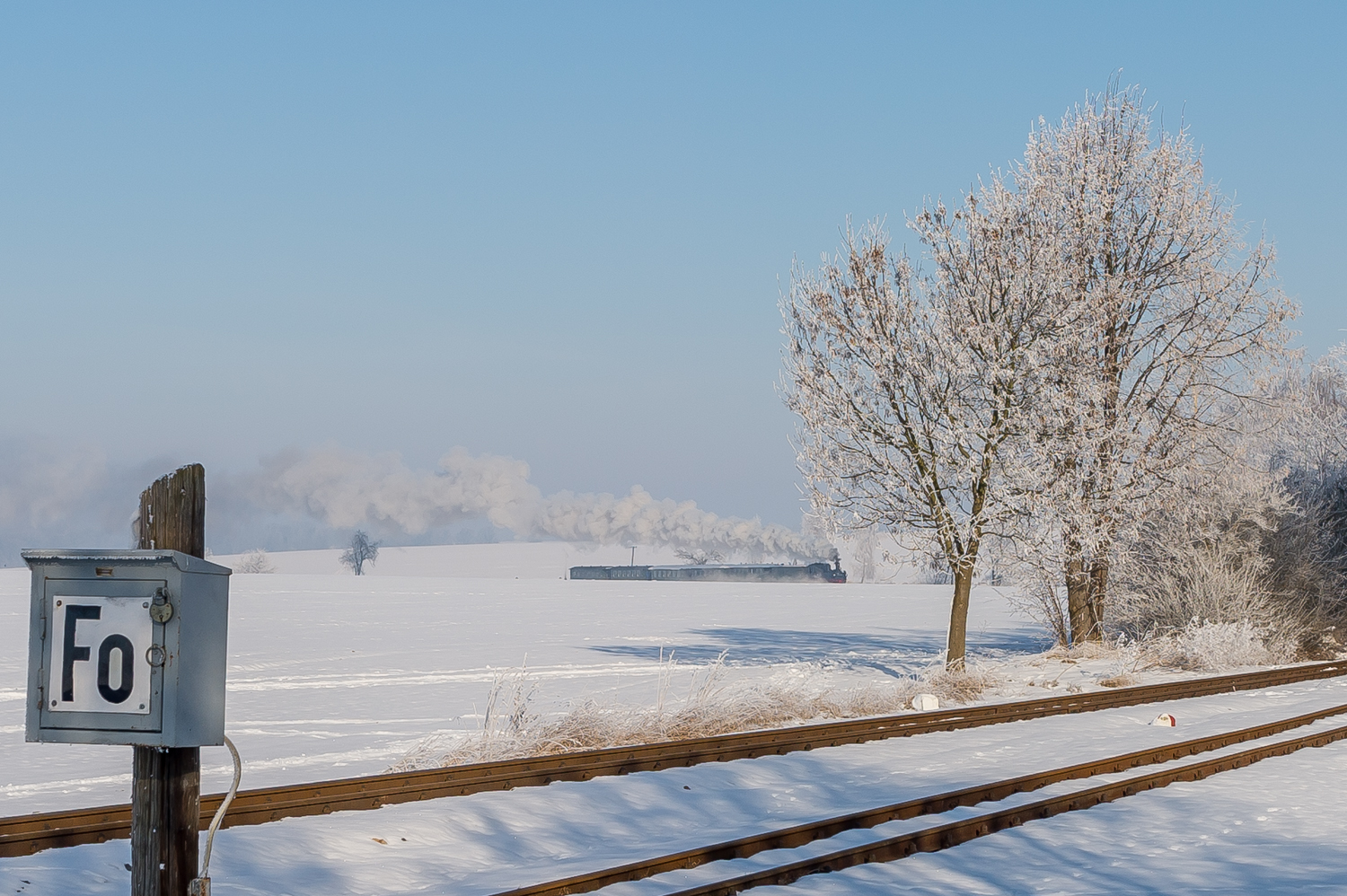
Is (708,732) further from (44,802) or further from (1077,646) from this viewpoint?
(1077,646)

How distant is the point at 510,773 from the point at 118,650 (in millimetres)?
7793

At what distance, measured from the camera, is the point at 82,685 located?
418 cm

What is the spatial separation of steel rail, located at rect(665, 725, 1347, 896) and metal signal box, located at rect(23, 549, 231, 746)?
3697 mm

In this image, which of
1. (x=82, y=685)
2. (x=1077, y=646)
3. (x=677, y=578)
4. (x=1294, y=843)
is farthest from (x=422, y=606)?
(x=677, y=578)

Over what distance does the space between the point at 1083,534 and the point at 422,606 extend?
139ft

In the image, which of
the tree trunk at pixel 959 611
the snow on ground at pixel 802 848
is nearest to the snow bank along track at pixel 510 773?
the snow on ground at pixel 802 848

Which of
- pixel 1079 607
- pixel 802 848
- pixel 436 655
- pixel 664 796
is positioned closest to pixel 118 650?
pixel 802 848

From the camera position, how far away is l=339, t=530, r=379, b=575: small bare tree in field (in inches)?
6516

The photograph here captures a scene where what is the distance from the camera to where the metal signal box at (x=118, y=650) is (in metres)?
4.12

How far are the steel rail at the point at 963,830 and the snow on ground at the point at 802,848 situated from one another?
0.37ft

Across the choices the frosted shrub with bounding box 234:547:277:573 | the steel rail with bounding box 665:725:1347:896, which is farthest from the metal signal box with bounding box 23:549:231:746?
the frosted shrub with bounding box 234:547:277:573

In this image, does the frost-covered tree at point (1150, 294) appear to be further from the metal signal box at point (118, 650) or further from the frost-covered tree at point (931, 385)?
the metal signal box at point (118, 650)

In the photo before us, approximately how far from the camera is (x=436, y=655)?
1271 inches

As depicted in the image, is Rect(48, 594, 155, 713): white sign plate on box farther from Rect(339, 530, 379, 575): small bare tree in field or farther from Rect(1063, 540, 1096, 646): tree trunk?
Rect(339, 530, 379, 575): small bare tree in field
